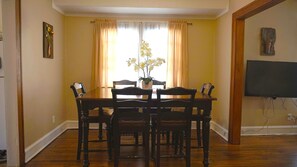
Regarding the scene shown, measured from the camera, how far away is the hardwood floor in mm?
3125

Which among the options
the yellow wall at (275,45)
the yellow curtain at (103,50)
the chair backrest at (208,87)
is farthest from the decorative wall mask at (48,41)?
the yellow wall at (275,45)

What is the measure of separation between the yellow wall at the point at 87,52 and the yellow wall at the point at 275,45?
0.85m

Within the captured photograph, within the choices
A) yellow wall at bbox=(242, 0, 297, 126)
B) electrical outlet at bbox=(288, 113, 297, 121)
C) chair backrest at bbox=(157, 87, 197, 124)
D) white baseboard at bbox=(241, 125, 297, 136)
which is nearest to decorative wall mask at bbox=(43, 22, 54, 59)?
chair backrest at bbox=(157, 87, 197, 124)

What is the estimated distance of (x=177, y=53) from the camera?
15.9ft

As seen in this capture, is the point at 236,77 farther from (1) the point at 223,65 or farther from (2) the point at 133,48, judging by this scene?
(2) the point at 133,48

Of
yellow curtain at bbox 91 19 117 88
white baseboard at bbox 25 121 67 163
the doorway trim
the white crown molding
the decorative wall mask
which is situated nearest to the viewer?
white baseboard at bbox 25 121 67 163

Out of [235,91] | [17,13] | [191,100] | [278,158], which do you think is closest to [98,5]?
[17,13]

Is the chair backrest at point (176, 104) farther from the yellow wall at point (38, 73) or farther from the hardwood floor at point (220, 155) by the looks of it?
the yellow wall at point (38, 73)

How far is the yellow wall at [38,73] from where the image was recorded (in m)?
3.14

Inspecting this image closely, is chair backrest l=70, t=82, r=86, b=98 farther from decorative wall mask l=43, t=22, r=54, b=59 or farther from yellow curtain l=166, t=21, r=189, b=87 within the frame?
yellow curtain l=166, t=21, r=189, b=87

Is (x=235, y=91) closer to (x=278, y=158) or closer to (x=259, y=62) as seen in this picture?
(x=259, y=62)

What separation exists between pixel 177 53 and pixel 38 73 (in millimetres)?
2684

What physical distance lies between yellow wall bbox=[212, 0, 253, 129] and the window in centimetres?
108

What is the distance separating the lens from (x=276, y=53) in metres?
4.45
